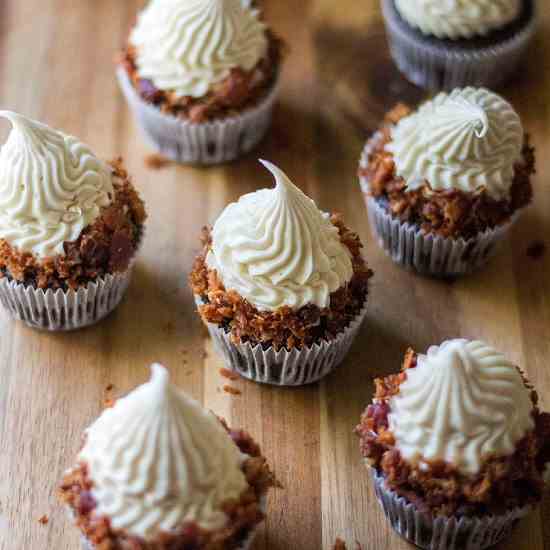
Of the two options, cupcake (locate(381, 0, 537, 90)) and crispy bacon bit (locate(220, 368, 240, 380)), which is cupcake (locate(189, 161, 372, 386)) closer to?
crispy bacon bit (locate(220, 368, 240, 380))

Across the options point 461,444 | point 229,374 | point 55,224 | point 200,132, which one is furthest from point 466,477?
point 200,132

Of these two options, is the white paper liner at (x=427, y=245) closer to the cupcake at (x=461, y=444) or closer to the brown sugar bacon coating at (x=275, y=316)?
the brown sugar bacon coating at (x=275, y=316)

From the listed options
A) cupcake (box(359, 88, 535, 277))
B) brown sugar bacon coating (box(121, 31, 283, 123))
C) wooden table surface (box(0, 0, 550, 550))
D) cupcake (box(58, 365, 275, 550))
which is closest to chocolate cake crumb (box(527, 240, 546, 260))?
wooden table surface (box(0, 0, 550, 550))

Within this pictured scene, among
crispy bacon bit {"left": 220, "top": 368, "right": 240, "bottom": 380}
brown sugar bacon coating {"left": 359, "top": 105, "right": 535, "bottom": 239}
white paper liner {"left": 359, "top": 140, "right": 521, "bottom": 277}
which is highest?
brown sugar bacon coating {"left": 359, "top": 105, "right": 535, "bottom": 239}

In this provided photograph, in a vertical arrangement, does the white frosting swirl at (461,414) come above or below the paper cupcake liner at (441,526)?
above

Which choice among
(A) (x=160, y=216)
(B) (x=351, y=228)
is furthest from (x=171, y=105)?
(B) (x=351, y=228)

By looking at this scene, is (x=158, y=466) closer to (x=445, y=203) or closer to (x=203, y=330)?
(x=203, y=330)

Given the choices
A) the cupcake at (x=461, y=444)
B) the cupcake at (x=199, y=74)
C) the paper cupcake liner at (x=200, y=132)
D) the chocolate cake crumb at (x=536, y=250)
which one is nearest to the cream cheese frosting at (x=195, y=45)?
the cupcake at (x=199, y=74)
